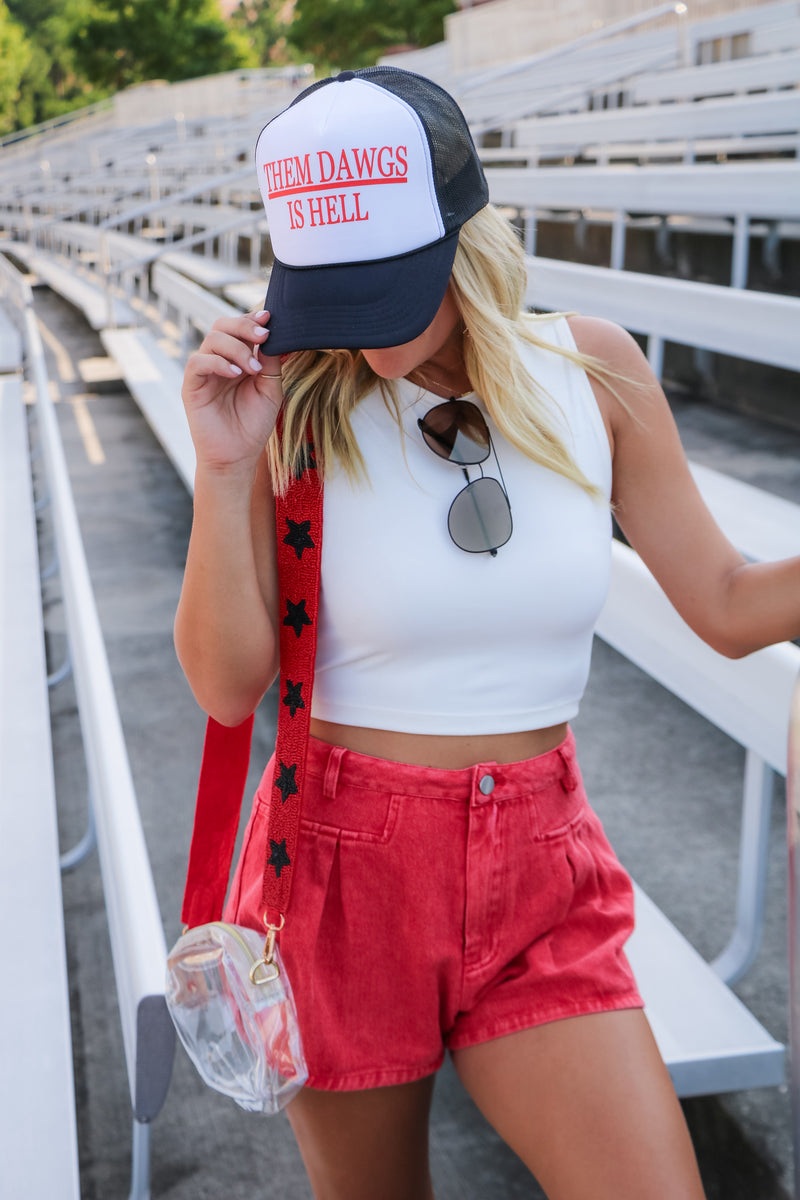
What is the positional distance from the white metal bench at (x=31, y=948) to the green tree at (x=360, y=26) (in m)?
35.2

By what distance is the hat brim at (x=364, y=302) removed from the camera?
3.36 ft

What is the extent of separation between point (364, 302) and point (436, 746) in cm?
44

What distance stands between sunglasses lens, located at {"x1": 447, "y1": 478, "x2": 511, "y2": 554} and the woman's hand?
0.20 meters

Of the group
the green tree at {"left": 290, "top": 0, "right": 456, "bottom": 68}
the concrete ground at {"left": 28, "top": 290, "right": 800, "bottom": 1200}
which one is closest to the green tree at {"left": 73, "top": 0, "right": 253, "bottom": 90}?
the green tree at {"left": 290, "top": 0, "right": 456, "bottom": 68}

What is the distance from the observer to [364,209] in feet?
3.32

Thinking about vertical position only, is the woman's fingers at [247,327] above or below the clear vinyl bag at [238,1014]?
above

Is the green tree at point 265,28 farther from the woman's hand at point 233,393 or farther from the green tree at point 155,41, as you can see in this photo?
the woman's hand at point 233,393

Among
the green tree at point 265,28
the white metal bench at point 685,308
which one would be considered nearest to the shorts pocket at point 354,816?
the white metal bench at point 685,308

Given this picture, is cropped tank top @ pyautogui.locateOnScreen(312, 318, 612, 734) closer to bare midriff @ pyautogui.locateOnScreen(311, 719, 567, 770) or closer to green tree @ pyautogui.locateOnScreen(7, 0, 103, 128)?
bare midriff @ pyautogui.locateOnScreen(311, 719, 567, 770)

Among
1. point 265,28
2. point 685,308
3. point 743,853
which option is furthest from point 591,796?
point 265,28

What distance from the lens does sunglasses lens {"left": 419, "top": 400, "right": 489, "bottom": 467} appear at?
1.16 metres

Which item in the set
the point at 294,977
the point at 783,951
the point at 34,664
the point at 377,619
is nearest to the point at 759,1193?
the point at 783,951

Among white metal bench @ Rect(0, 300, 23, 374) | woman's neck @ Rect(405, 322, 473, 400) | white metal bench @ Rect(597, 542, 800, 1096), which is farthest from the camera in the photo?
white metal bench @ Rect(0, 300, 23, 374)

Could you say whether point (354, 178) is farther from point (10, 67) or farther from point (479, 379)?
point (10, 67)
